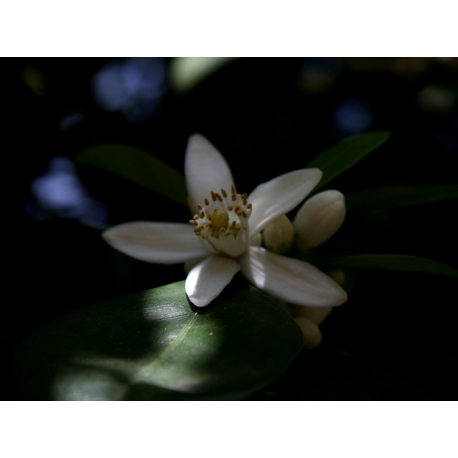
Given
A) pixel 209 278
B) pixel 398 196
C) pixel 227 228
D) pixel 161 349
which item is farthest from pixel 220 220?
pixel 398 196

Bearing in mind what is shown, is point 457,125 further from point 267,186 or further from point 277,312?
point 277,312

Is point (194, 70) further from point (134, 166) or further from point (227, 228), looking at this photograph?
point (227, 228)

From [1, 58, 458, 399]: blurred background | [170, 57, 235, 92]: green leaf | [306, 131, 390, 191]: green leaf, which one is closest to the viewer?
[306, 131, 390, 191]: green leaf

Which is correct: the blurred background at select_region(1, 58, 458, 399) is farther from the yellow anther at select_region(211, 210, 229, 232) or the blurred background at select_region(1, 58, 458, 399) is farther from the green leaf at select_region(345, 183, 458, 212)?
the yellow anther at select_region(211, 210, 229, 232)

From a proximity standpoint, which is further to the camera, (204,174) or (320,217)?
(204,174)

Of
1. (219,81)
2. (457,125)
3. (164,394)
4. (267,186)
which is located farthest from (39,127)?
(457,125)

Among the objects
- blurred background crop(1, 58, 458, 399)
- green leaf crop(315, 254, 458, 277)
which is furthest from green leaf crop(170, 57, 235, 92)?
green leaf crop(315, 254, 458, 277)
